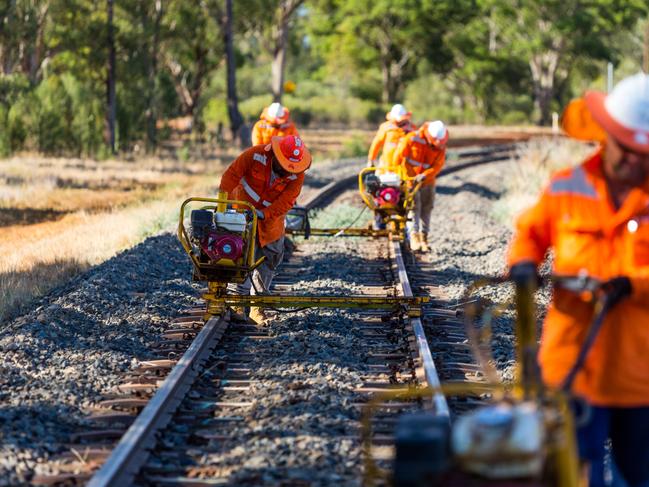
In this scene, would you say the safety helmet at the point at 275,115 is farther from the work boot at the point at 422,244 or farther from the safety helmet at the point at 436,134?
the work boot at the point at 422,244

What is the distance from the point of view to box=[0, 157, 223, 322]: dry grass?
1292 centimetres

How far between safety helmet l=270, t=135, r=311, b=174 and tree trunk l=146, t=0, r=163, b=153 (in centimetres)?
2835

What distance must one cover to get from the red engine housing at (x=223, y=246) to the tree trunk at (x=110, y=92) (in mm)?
26326

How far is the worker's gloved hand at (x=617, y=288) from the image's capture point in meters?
4.04

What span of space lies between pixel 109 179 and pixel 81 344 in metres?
18.7

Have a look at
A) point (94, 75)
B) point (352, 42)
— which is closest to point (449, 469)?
point (94, 75)

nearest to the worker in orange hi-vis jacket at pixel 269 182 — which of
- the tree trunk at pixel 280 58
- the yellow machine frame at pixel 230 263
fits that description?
the yellow machine frame at pixel 230 263

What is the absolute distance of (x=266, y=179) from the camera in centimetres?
923

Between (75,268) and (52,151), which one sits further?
(52,151)

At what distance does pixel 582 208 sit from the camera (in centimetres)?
415

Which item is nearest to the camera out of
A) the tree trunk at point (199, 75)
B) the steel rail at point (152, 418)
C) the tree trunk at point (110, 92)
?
the steel rail at point (152, 418)

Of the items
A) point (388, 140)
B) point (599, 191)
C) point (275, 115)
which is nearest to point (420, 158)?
point (388, 140)

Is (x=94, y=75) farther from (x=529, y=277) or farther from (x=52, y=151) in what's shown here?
(x=529, y=277)

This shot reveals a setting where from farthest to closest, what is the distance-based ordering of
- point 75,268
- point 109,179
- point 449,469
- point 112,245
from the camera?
point 109,179 < point 112,245 < point 75,268 < point 449,469
